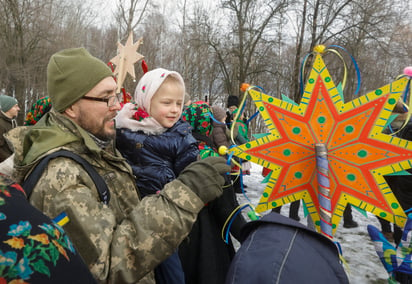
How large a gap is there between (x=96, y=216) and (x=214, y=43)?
15.8 meters

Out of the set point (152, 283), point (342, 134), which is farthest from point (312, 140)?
point (152, 283)

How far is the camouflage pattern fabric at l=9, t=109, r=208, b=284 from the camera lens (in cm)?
85

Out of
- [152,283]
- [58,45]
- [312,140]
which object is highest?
[58,45]

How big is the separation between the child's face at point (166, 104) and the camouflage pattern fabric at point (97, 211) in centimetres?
64

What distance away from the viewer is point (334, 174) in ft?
3.72

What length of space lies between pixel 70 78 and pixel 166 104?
2.06ft

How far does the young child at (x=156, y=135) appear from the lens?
1649mm

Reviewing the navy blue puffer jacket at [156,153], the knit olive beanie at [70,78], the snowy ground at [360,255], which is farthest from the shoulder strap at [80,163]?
the snowy ground at [360,255]

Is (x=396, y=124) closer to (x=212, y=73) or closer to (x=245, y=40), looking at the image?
(x=245, y=40)

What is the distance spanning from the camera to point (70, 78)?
118 cm

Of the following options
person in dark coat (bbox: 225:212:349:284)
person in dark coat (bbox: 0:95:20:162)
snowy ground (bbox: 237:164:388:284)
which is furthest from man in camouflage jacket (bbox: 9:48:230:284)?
person in dark coat (bbox: 0:95:20:162)

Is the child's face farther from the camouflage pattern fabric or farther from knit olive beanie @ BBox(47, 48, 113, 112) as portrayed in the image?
the camouflage pattern fabric

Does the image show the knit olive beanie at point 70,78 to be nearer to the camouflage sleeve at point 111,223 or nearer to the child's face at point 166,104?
the camouflage sleeve at point 111,223

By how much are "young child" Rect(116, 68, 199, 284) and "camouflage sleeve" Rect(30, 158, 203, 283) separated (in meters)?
0.65
